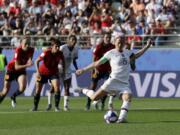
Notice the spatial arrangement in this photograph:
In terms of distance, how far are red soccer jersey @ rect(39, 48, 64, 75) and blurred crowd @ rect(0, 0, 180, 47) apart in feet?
36.1

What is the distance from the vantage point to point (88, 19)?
3469cm

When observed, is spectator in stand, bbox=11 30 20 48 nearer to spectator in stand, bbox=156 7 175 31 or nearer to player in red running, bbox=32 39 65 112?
spectator in stand, bbox=156 7 175 31

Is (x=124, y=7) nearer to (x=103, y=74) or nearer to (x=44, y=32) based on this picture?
(x=44, y=32)

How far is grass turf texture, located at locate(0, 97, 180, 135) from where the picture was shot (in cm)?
1522

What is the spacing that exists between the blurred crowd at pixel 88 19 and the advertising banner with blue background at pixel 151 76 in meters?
0.87

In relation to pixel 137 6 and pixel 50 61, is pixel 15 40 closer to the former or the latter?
pixel 137 6

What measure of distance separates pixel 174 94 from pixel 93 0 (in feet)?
26.2

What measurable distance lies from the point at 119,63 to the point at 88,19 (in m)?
16.8

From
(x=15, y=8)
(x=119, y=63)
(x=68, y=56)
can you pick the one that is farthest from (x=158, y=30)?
(x=119, y=63)

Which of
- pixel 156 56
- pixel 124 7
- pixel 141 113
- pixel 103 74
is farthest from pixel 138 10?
pixel 141 113

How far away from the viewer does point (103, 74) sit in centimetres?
2312

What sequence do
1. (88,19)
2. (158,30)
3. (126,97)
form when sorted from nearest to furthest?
(126,97) < (158,30) < (88,19)

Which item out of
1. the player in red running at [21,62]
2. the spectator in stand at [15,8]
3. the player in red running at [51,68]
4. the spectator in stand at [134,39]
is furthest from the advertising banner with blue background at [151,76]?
the player in red running at [51,68]

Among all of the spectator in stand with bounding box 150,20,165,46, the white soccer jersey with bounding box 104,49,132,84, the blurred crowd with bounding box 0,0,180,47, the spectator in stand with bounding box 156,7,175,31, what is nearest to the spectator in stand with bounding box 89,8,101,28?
the blurred crowd with bounding box 0,0,180,47
